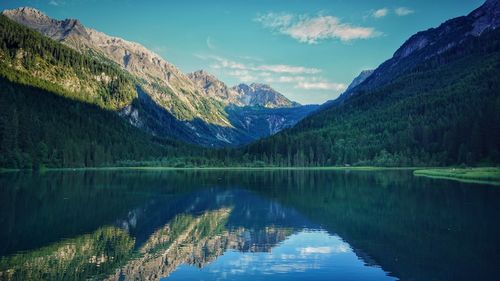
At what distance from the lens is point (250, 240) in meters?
40.3

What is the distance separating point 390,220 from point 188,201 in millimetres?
34981

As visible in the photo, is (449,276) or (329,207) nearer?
(449,276)

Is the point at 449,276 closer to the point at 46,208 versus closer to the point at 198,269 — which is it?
the point at 198,269

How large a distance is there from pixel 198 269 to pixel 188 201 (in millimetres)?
41622

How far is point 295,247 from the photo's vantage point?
3744 centimetres

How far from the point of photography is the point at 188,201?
71.2 meters

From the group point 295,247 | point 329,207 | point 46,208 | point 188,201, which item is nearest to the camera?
point 295,247

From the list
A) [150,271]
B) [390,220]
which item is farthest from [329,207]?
[150,271]

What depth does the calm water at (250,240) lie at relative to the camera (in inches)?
1134

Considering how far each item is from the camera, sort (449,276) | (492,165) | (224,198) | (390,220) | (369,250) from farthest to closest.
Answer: (492,165) < (224,198) < (390,220) < (369,250) < (449,276)

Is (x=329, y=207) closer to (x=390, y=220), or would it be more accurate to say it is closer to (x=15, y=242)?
(x=390, y=220)

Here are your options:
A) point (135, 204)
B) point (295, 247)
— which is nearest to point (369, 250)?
point (295, 247)

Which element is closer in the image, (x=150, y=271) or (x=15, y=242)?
(x=150, y=271)

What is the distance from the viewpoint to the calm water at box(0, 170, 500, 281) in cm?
2881
